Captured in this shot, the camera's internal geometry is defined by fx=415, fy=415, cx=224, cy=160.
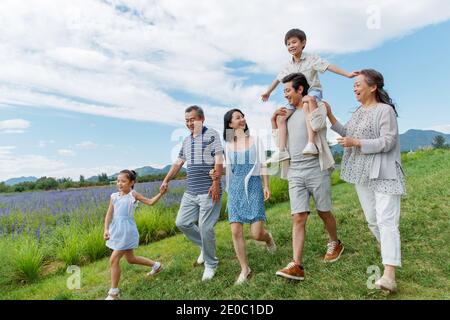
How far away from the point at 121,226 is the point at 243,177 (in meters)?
1.48

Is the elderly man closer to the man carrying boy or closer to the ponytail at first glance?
the man carrying boy

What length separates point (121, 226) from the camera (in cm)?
467

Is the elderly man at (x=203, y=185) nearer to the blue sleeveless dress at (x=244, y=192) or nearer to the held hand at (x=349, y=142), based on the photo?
the blue sleeveless dress at (x=244, y=192)

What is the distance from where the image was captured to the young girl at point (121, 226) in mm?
4621

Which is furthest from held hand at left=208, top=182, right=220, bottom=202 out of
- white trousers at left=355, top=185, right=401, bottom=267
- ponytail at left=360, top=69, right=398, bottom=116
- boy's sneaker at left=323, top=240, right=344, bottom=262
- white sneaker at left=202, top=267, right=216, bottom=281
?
ponytail at left=360, top=69, right=398, bottom=116

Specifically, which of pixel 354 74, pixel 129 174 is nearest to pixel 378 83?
pixel 354 74

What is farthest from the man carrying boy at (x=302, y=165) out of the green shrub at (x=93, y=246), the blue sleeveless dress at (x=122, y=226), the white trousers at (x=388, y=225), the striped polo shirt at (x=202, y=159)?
the green shrub at (x=93, y=246)

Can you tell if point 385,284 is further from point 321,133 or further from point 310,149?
point 321,133

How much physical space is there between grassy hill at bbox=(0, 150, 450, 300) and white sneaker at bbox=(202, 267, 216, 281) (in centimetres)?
8

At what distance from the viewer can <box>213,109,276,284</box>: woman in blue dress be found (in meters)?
4.55

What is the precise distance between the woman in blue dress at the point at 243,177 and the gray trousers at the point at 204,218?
0.28m
